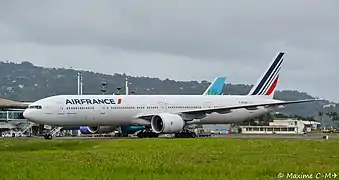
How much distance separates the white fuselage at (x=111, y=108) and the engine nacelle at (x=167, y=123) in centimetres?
184

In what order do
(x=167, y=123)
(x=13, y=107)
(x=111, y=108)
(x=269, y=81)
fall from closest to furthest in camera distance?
(x=167, y=123) < (x=111, y=108) < (x=269, y=81) < (x=13, y=107)

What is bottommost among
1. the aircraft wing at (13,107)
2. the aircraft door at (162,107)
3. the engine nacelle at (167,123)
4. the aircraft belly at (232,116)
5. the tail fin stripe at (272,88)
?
the engine nacelle at (167,123)

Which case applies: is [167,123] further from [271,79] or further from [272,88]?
[271,79]

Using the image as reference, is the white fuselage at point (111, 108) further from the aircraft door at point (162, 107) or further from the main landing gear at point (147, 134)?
the main landing gear at point (147, 134)

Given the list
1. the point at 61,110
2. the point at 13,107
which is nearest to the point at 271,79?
the point at 61,110

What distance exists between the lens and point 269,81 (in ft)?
233

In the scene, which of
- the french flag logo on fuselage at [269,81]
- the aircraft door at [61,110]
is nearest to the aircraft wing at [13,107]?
the french flag logo on fuselage at [269,81]

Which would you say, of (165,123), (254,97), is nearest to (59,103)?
(165,123)

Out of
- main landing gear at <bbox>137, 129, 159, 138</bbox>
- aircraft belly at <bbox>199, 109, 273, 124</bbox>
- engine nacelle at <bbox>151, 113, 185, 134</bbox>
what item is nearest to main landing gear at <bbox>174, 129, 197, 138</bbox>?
engine nacelle at <bbox>151, 113, 185, 134</bbox>

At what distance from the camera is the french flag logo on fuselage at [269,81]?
230ft

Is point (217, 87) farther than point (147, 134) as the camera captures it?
Yes

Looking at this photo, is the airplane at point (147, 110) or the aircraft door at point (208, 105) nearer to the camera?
the airplane at point (147, 110)

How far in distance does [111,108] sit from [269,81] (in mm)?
21403

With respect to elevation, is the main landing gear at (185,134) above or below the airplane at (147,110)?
below
